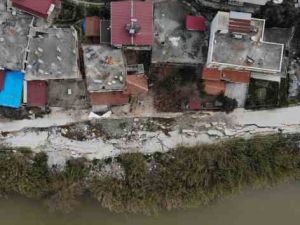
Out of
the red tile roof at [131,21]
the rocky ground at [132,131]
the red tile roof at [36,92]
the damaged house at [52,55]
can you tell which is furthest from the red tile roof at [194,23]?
the red tile roof at [36,92]

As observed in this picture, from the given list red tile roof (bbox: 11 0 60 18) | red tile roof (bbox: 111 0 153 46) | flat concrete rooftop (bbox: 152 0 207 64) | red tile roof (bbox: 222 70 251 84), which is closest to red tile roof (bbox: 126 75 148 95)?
flat concrete rooftop (bbox: 152 0 207 64)

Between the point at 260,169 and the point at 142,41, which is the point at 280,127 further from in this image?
the point at 142,41

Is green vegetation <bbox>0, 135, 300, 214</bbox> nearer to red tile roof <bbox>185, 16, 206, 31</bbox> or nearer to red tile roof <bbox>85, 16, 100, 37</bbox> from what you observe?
red tile roof <bbox>185, 16, 206, 31</bbox>

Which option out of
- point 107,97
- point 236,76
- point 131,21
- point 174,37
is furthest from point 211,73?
point 107,97

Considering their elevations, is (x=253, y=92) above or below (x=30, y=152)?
above

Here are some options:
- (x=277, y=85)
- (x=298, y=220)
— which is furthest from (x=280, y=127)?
(x=298, y=220)

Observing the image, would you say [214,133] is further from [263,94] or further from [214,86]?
[263,94]
